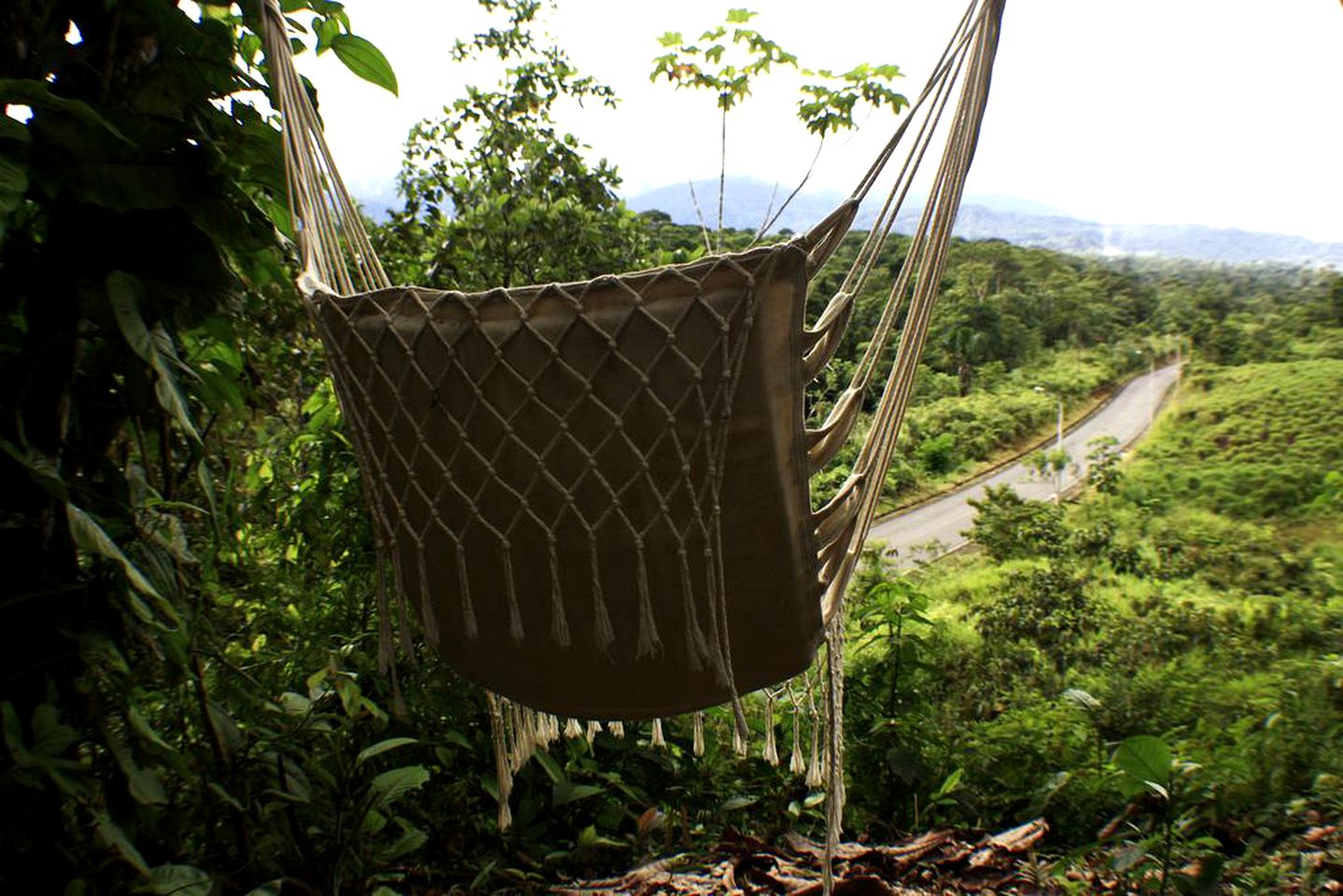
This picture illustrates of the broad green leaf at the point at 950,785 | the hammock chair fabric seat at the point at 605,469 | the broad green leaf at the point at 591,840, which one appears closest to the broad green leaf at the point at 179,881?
the hammock chair fabric seat at the point at 605,469

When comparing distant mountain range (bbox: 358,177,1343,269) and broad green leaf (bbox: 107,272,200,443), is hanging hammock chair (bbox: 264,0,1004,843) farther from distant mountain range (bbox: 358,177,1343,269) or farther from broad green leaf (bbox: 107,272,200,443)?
distant mountain range (bbox: 358,177,1343,269)

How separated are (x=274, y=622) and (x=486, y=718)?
441mm

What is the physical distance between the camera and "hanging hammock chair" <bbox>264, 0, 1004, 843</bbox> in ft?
2.97

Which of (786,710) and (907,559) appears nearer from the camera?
(786,710)

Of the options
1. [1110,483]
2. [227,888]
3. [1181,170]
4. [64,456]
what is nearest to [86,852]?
[227,888]

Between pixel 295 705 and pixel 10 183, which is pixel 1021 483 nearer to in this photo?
pixel 295 705

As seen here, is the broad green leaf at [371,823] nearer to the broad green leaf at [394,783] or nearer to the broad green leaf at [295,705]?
the broad green leaf at [394,783]

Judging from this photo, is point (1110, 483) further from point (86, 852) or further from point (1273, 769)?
point (86, 852)

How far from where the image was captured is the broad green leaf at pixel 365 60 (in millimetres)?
1235

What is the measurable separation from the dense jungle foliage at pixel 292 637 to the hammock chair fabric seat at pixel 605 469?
0.22 meters

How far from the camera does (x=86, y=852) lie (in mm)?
1168

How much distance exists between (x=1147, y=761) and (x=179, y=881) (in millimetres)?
1444

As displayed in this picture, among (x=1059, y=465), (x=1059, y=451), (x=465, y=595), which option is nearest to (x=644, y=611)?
(x=465, y=595)

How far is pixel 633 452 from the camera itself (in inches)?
36.6
